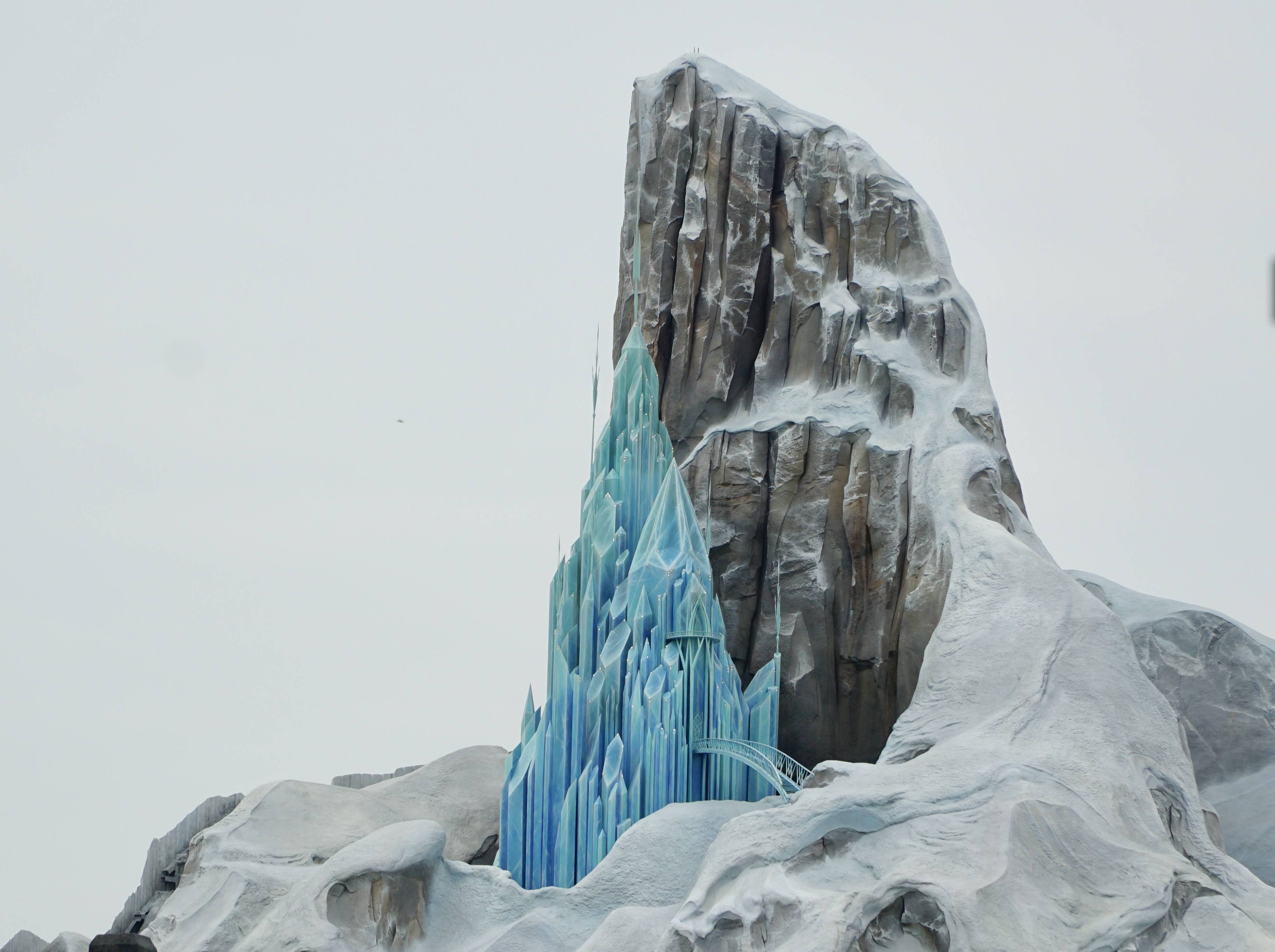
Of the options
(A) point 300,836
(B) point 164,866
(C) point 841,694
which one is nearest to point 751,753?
(C) point 841,694

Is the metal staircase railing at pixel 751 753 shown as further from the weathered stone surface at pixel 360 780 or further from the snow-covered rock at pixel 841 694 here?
the weathered stone surface at pixel 360 780

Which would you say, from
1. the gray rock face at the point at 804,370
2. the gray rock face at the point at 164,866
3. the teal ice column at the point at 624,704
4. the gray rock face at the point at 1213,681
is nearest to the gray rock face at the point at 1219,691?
the gray rock face at the point at 1213,681

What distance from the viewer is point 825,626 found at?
23.8 meters

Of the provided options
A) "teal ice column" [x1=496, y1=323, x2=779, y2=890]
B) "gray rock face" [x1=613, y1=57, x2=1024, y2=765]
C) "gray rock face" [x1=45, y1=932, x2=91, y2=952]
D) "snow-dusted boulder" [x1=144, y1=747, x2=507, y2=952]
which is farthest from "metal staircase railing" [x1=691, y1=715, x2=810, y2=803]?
"gray rock face" [x1=45, y1=932, x2=91, y2=952]

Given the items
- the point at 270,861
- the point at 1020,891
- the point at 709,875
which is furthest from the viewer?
the point at 270,861

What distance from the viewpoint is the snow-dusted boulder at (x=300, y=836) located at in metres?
19.6

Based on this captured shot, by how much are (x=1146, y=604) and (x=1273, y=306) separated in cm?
1794

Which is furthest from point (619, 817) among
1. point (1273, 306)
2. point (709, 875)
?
point (1273, 306)

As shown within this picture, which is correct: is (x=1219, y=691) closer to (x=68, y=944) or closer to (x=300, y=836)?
(x=300, y=836)

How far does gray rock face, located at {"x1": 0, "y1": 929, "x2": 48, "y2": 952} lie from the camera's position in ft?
67.9

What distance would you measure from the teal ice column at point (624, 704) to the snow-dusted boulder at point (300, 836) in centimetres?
157

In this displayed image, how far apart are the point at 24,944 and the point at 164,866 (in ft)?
7.39

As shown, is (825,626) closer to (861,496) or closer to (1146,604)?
(861,496)

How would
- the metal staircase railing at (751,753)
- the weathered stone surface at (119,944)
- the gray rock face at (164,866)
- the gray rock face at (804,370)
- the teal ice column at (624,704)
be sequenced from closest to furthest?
the weathered stone surface at (119,944) < the metal staircase railing at (751,753) < the teal ice column at (624,704) < the gray rock face at (164,866) < the gray rock face at (804,370)
